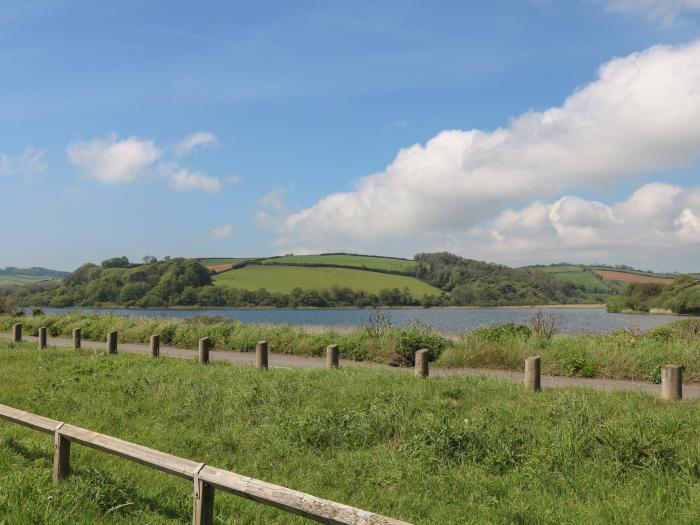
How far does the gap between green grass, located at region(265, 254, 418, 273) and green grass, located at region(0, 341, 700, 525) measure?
110 meters

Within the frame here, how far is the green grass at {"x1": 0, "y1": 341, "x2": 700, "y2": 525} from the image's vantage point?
20.2 feet

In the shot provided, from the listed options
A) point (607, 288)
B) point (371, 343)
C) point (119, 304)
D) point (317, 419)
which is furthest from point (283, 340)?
point (607, 288)

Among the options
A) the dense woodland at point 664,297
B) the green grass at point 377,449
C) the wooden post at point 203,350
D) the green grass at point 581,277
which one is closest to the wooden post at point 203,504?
the green grass at point 377,449

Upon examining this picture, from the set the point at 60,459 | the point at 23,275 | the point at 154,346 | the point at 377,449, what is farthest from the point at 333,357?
the point at 23,275

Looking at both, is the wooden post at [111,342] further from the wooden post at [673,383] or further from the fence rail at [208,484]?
the wooden post at [673,383]

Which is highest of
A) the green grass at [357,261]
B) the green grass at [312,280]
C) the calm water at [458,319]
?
the green grass at [357,261]

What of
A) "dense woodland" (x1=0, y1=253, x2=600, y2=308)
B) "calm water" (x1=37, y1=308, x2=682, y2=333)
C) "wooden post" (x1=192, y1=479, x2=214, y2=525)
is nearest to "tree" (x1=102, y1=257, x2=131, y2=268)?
"dense woodland" (x1=0, y1=253, x2=600, y2=308)

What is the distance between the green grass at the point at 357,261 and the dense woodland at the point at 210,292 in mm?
10769

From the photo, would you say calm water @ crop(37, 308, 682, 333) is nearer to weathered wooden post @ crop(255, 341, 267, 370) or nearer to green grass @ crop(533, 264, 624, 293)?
weathered wooden post @ crop(255, 341, 267, 370)

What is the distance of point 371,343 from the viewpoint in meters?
18.7

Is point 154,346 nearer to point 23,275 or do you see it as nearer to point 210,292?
point 210,292

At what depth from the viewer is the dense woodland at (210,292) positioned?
298ft

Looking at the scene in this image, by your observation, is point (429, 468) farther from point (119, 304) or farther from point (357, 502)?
point (119, 304)

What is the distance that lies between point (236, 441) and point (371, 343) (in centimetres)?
1001
